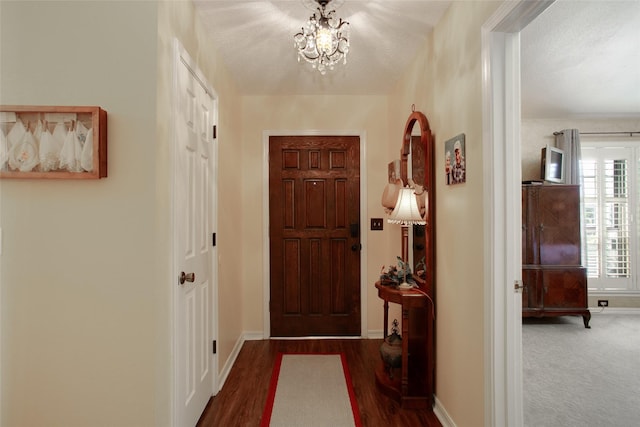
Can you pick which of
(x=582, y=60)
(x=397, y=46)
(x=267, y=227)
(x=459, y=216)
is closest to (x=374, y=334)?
(x=267, y=227)

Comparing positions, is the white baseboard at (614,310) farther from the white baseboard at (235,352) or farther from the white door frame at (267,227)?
the white baseboard at (235,352)

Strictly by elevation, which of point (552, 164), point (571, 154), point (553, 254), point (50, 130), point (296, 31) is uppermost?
point (296, 31)

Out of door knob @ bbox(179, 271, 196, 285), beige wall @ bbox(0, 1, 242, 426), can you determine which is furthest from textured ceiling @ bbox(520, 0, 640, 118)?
door knob @ bbox(179, 271, 196, 285)

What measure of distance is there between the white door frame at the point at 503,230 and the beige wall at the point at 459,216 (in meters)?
0.08

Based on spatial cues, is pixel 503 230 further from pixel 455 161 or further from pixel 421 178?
pixel 421 178

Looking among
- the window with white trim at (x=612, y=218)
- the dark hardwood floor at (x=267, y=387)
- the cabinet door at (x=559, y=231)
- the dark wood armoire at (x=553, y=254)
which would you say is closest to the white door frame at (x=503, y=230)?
the dark hardwood floor at (x=267, y=387)

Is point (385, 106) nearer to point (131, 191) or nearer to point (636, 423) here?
point (131, 191)

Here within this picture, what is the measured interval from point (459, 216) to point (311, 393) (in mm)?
1610

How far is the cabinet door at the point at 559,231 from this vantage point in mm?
4086

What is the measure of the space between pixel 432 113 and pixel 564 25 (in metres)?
1.03

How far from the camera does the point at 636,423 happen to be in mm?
2256

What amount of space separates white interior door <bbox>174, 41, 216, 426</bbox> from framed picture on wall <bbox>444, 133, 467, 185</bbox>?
4.98 feet

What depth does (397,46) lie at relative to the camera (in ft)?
8.84

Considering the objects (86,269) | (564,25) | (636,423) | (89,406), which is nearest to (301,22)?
(564,25)
